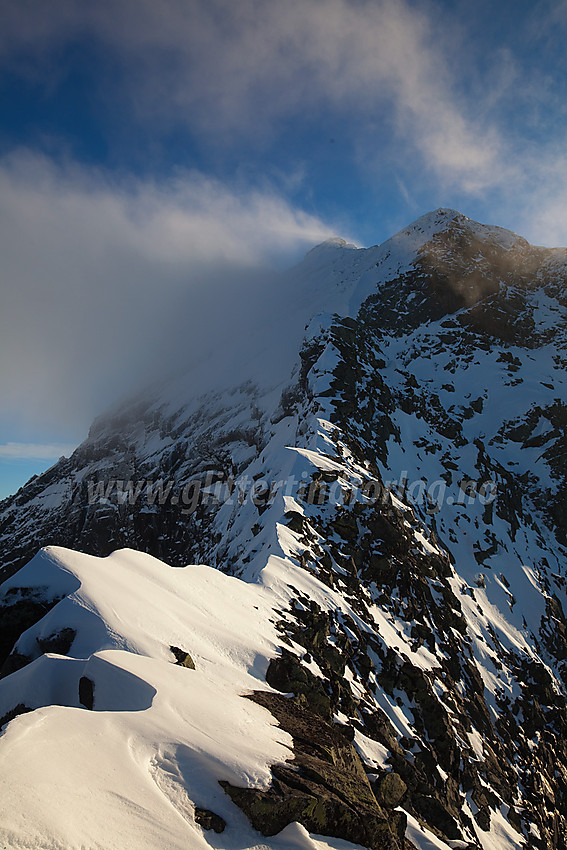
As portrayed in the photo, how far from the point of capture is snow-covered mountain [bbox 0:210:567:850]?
5.91 m

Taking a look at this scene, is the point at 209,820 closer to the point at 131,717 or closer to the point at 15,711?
the point at 131,717

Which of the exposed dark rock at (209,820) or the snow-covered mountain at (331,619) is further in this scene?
the snow-covered mountain at (331,619)

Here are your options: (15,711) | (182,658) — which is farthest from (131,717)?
(182,658)

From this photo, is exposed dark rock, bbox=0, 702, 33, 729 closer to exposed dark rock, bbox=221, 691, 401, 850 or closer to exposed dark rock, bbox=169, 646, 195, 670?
exposed dark rock, bbox=169, 646, 195, 670

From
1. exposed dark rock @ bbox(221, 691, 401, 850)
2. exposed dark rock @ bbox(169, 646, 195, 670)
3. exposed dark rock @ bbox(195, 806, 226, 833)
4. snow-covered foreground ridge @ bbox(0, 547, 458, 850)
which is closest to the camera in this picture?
snow-covered foreground ridge @ bbox(0, 547, 458, 850)

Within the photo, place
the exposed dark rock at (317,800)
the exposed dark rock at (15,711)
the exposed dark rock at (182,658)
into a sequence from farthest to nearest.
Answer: the exposed dark rock at (182,658), the exposed dark rock at (15,711), the exposed dark rock at (317,800)

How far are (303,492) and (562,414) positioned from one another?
3634 centimetres

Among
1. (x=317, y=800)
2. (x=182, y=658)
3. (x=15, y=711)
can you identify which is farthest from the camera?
(x=182, y=658)

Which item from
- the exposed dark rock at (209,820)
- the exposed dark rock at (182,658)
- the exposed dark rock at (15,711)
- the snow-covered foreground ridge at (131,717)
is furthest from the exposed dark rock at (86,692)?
the exposed dark rock at (209,820)

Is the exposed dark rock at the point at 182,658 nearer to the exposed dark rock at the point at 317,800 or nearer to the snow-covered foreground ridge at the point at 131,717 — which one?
the snow-covered foreground ridge at the point at 131,717

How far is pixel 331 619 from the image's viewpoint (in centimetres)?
1683

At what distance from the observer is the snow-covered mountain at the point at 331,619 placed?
5906mm

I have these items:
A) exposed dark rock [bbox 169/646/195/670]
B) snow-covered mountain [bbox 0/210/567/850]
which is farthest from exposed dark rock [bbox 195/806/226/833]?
exposed dark rock [bbox 169/646/195/670]

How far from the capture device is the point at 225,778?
19.6ft
